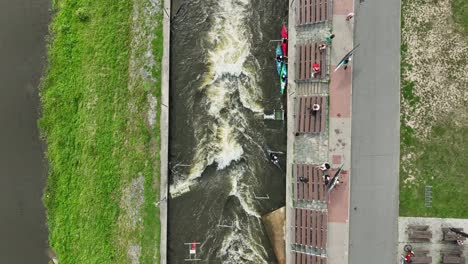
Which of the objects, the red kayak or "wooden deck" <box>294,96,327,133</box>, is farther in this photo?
the red kayak

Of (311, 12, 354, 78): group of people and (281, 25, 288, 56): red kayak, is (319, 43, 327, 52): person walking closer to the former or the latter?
(311, 12, 354, 78): group of people

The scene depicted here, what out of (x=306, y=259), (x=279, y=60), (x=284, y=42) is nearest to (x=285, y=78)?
(x=279, y=60)

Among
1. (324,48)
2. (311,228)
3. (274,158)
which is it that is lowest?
(311,228)

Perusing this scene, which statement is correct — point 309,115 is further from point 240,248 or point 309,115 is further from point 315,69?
point 240,248

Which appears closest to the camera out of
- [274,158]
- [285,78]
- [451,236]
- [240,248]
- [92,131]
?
[451,236]

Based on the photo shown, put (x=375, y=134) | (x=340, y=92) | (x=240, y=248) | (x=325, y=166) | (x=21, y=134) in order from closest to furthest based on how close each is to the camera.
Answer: (x=325, y=166) → (x=375, y=134) → (x=340, y=92) → (x=240, y=248) → (x=21, y=134)

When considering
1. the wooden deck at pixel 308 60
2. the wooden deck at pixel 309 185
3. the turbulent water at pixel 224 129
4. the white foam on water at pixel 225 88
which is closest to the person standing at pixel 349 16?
the wooden deck at pixel 308 60

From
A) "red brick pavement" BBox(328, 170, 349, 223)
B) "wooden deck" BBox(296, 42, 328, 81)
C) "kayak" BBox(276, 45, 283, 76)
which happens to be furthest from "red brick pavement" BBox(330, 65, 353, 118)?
"red brick pavement" BBox(328, 170, 349, 223)
